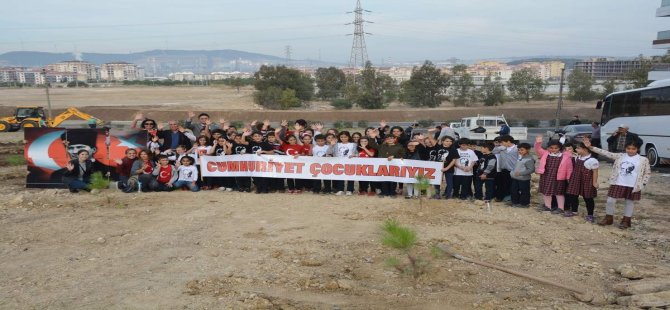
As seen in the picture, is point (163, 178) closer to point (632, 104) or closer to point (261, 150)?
point (261, 150)

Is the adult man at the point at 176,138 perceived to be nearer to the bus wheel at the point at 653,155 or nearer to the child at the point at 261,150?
the child at the point at 261,150

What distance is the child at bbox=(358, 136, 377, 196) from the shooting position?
10688 millimetres

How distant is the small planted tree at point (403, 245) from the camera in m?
5.68

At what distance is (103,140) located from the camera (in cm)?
1195

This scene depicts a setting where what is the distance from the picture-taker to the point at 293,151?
10922 millimetres

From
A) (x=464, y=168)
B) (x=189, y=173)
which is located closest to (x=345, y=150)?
(x=464, y=168)

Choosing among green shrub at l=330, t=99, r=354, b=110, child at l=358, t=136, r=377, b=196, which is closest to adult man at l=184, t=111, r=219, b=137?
child at l=358, t=136, r=377, b=196

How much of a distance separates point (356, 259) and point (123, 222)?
14.5 ft

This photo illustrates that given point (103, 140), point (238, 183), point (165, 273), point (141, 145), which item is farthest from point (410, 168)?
point (103, 140)

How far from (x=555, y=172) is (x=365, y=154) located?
12.1 feet

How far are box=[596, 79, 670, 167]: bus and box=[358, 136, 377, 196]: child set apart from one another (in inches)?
424

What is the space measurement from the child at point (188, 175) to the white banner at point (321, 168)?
20 cm

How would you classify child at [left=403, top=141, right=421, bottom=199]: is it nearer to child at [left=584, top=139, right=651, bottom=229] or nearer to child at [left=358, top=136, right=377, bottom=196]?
child at [left=358, top=136, right=377, bottom=196]

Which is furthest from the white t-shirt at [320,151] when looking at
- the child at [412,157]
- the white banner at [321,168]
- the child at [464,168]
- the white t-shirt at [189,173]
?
the child at [464,168]
